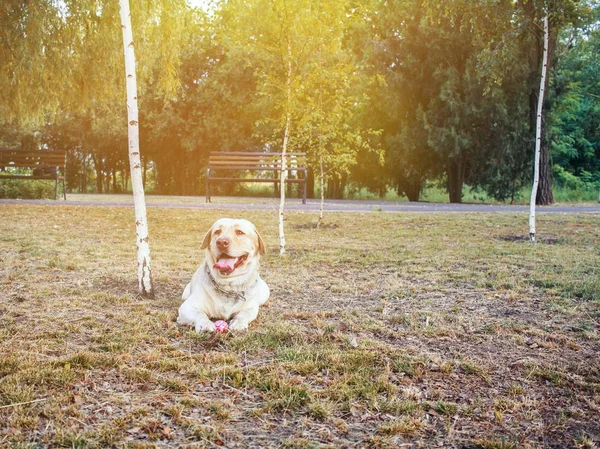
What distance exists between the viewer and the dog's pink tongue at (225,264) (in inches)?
150

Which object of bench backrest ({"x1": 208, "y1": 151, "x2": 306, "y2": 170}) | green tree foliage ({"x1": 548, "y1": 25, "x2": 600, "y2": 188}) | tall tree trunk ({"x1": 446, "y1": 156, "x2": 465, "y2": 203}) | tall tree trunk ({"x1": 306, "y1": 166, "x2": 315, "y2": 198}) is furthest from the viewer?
tall tree trunk ({"x1": 306, "y1": 166, "x2": 315, "y2": 198})

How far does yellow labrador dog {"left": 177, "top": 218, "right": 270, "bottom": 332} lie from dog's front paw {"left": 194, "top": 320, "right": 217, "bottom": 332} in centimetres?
2

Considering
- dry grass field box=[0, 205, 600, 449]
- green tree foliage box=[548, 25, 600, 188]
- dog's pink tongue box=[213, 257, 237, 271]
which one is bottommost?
dry grass field box=[0, 205, 600, 449]

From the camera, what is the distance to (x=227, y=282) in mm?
3926

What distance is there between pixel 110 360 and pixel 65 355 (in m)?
0.32

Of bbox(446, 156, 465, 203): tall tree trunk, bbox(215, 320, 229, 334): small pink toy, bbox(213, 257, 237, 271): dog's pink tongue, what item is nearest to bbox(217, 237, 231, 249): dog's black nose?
bbox(213, 257, 237, 271): dog's pink tongue

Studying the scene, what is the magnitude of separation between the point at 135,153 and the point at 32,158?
12.1 metres

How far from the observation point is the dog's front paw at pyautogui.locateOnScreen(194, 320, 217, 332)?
146 inches

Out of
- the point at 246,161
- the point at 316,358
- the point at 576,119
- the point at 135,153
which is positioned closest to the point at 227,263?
the point at 316,358

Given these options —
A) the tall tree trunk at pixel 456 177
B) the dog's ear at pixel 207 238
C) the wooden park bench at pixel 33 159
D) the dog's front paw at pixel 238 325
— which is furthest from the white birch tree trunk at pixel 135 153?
the tall tree trunk at pixel 456 177

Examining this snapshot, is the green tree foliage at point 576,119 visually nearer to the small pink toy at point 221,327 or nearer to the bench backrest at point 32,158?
the bench backrest at point 32,158

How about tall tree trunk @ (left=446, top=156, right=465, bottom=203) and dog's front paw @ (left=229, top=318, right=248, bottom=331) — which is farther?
tall tree trunk @ (left=446, top=156, right=465, bottom=203)

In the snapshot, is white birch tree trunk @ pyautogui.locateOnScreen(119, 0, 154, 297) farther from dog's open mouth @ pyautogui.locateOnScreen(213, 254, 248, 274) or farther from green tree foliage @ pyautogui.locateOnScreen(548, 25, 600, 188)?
green tree foliage @ pyautogui.locateOnScreen(548, 25, 600, 188)

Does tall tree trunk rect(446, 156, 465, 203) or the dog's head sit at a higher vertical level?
tall tree trunk rect(446, 156, 465, 203)
